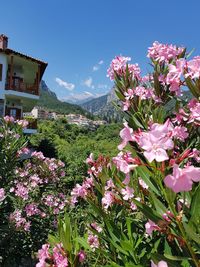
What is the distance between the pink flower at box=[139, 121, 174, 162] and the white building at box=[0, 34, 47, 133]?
1814 centimetres

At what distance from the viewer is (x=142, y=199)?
1.90 meters

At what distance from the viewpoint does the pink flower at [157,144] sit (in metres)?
1.07

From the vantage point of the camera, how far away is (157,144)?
3.56ft

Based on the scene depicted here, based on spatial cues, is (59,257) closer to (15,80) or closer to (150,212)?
(150,212)

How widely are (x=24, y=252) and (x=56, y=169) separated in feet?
6.02

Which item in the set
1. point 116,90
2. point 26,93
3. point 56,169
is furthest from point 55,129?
point 116,90

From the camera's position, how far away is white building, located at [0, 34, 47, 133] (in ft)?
60.3

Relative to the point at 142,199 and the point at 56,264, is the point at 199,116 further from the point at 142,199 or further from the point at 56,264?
the point at 56,264

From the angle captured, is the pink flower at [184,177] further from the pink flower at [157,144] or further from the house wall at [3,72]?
the house wall at [3,72]

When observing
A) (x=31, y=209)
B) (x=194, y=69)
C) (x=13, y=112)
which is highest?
(x=13, y=112)

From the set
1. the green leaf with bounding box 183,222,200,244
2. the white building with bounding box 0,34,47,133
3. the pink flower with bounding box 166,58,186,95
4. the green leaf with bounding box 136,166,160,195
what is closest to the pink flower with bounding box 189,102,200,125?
the pink flower with bounding box 166,58,186,95

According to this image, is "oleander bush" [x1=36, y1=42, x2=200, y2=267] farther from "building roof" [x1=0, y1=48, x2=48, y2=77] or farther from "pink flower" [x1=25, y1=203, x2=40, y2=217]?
"building roof" [x1=0, y1=48, x2=48, y2=77]

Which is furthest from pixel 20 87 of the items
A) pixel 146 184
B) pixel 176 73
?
pixel 146 184

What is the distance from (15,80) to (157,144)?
2023 centimetres
